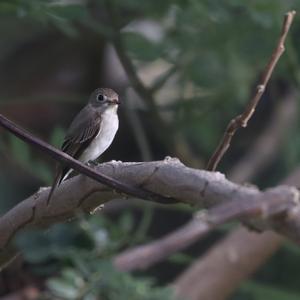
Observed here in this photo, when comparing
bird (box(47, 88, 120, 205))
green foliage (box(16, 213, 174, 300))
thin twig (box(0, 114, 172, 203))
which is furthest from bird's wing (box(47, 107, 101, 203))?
thin twig (box(0, 114, 172, 203))

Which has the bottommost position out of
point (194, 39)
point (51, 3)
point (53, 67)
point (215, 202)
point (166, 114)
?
point (215, 202)

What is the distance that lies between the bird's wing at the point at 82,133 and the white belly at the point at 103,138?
0.05 ft

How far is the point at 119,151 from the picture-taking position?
616 centimetres

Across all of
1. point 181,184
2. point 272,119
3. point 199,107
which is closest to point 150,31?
point 272,119

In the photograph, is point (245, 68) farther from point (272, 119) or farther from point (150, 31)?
point (150, 31)

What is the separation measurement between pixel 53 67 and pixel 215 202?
489 cm

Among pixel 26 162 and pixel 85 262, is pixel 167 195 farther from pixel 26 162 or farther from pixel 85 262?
pixel 26 162

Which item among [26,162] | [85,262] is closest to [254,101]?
[85,262]

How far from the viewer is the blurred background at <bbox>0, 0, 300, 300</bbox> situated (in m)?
3.46

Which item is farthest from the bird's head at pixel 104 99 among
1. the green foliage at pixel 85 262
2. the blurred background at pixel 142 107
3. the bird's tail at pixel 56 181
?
the bird's tail at pixel 56 181

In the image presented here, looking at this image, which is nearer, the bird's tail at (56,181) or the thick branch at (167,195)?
the thick branch at (167,195)

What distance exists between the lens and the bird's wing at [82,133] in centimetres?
305

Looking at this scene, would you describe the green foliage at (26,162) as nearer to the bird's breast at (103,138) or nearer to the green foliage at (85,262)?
the green foliage at (85,262)

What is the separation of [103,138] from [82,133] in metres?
0.07
